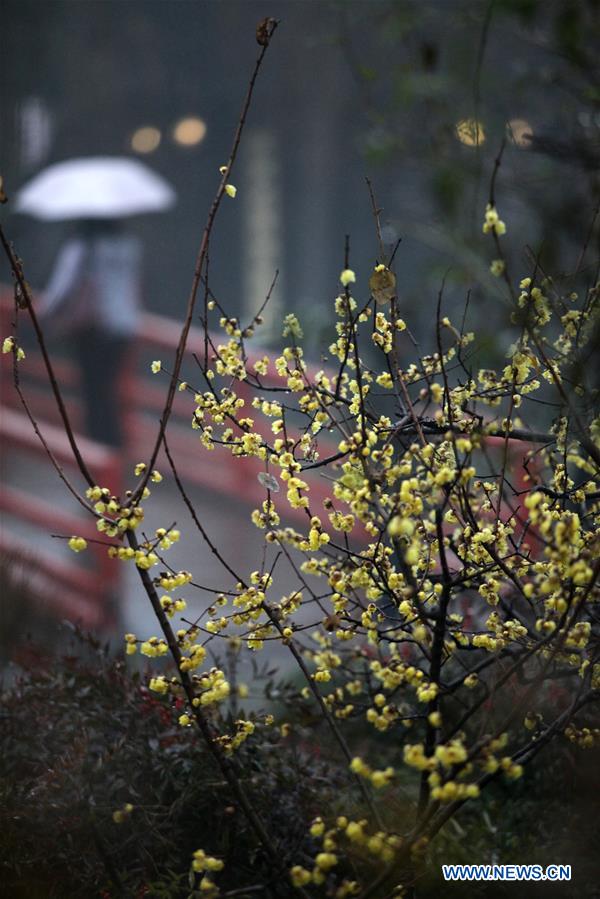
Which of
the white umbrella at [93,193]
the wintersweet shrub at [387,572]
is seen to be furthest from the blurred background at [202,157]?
the wintersweet shrub at [387,572]

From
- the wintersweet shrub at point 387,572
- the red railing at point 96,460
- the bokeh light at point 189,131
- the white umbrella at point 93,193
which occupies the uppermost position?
the bokeh light at point 189,131

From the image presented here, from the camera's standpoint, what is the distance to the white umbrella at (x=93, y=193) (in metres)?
5.49

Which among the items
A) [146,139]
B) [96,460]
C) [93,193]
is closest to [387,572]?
[96,460]

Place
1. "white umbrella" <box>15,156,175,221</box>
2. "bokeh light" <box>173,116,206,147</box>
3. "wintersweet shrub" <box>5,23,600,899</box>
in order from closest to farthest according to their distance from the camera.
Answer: "wintersweet shrub" <box>5,23,600,899</box>, "white umbrella" <box>15,156,175,221</box>, "bokeh light" <box>173,116,206,147</box>

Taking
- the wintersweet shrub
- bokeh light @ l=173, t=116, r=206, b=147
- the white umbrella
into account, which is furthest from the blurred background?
the wintersweet shrub

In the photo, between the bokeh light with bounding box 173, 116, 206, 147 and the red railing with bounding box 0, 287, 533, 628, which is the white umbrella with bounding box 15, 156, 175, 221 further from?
the bokeh light with bounding box 173, 116, 206, 147

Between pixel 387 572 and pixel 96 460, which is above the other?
pixel 96 460

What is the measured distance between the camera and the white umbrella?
549cm

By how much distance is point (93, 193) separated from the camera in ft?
18.2

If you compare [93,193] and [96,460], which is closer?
[96,460]

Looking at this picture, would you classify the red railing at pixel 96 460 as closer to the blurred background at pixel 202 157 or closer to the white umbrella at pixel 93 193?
the blurred background at pixel 202 157

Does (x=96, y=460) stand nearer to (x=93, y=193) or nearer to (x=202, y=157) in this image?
(x=93, y=193)

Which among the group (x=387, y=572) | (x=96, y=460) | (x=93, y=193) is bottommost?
(x=387, y=572)

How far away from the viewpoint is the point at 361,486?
59.3 inches
